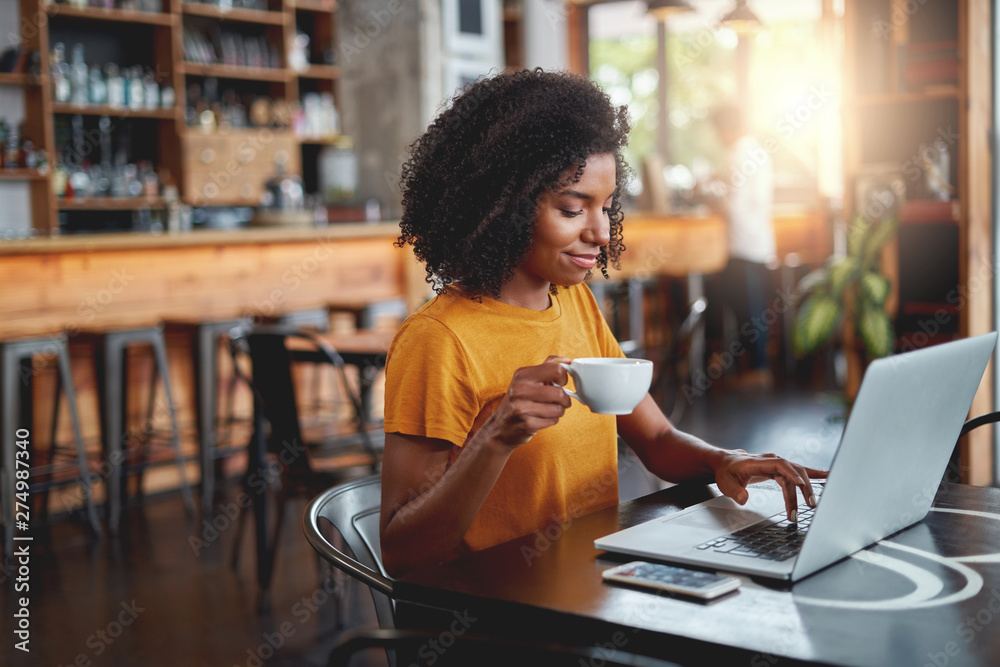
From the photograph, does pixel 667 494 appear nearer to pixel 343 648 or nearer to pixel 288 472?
pixel 343 648

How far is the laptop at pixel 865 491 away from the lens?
936 millimetres

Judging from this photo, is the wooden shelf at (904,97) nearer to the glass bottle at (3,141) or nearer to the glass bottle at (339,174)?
the glass bottle at (339,174)

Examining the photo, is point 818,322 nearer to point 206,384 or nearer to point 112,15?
point 206,384

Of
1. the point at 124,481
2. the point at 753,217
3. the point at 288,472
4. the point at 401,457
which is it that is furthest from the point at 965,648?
the point at 753,217

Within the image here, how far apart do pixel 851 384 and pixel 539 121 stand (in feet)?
12.8

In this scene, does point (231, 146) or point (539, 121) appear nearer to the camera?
point (539, 121)

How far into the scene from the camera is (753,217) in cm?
690

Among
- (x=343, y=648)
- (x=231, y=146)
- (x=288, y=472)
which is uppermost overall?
(x=231, y=146)

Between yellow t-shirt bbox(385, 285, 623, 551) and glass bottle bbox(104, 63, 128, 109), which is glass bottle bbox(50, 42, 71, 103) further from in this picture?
yellow t-shirt bbox(385, 285, 623, 551)

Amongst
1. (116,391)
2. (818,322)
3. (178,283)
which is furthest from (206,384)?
(818,322)

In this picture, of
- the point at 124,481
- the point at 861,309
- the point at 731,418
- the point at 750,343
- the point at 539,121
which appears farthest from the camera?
the point at 750,343

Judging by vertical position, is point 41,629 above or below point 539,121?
below

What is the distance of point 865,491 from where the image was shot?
3.29 feet

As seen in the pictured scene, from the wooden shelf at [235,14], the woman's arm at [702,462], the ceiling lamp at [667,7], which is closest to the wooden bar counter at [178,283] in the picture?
the wooden shelf at [235,14]
